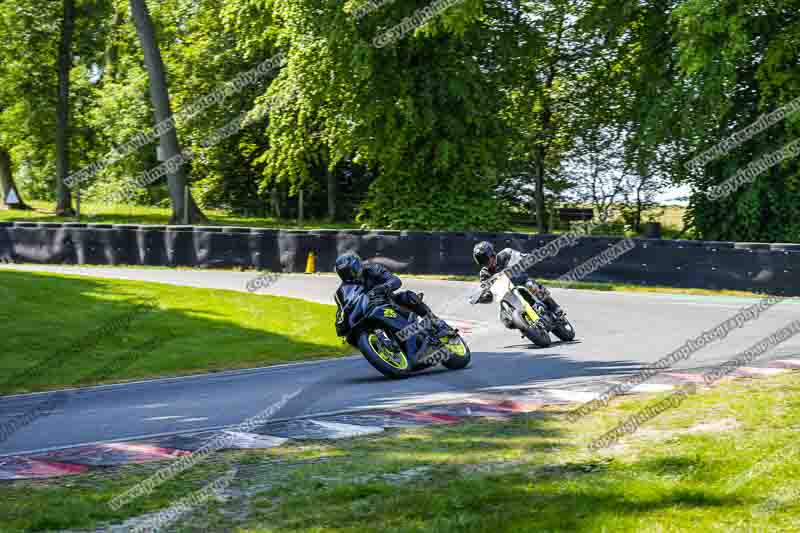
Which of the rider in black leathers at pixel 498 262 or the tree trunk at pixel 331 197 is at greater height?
the tree trunk at pixel 331 197

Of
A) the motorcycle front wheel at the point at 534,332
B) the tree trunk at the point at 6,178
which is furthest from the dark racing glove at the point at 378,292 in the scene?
the tree trunk at the point at 6,178

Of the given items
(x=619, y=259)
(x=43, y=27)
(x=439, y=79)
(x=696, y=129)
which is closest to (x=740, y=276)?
(x=619, y=259)

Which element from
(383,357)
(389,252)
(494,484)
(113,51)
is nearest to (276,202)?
(113,51)

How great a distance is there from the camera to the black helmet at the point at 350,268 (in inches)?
507

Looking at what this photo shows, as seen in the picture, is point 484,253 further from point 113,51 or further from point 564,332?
point 113,51

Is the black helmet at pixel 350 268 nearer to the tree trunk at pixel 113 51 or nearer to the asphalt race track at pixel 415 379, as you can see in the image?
the asphalt race track at pixel 415 379

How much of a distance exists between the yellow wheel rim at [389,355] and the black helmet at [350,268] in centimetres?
68

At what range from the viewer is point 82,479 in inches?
328

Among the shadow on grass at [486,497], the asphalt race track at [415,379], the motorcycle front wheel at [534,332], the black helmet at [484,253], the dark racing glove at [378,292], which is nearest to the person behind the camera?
the shadow on grass at [486,497]

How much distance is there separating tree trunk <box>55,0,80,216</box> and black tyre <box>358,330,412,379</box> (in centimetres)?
3639

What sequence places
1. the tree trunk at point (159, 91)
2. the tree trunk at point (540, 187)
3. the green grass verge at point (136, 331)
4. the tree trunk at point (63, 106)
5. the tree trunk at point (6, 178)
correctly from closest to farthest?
the green grass verge at point (136, 331) < the tree trunk at point (540, 187) < the tree trunk at point (159, 91) < the tree trunk at point (63, 106) < the tree trunk at point (6, 178)

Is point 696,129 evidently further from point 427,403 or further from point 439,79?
point 427,403

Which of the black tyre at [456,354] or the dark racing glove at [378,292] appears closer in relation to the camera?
the dark racing glove at [378,292]

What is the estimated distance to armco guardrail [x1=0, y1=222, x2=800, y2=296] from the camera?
23625 mm
